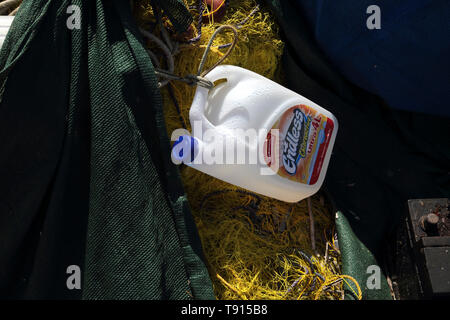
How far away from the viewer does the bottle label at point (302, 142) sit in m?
1.49

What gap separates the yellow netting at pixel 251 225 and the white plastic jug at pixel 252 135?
0.53ft

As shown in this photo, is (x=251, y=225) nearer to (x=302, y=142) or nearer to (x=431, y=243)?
(x=302, y=142)

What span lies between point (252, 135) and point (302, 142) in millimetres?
217

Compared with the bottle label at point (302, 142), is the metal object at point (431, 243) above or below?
below

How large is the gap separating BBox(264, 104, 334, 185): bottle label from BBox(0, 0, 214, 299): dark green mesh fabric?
1.24 ft

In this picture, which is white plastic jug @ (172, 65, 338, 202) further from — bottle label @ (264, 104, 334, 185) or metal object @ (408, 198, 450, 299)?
Answer: metal object @ (408, 198, 450, 299)

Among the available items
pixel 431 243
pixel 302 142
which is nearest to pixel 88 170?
pixel 302 142

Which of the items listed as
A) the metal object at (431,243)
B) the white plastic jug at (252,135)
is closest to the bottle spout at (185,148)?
the white plastic jug at (252,135)

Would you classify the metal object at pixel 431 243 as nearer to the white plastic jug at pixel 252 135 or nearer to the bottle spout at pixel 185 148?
the white plastic jug at pixel 252 135

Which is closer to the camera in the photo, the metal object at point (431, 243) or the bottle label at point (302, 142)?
the metal object at point (431, 243)

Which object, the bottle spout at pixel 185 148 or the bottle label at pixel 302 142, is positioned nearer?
the bottle spout at pixel 185 148

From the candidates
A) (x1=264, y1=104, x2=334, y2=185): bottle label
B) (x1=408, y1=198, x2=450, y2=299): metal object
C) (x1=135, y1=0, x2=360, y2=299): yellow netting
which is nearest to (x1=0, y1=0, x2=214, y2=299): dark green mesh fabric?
(x1=135, y1=0, x2=360, y2=299): yellow netting

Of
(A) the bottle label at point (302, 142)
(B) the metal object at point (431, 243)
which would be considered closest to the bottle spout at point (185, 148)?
(A) the bottle label at point (302, 142)

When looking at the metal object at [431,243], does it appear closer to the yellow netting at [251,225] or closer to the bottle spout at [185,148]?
the yellow netting at [251,225]
